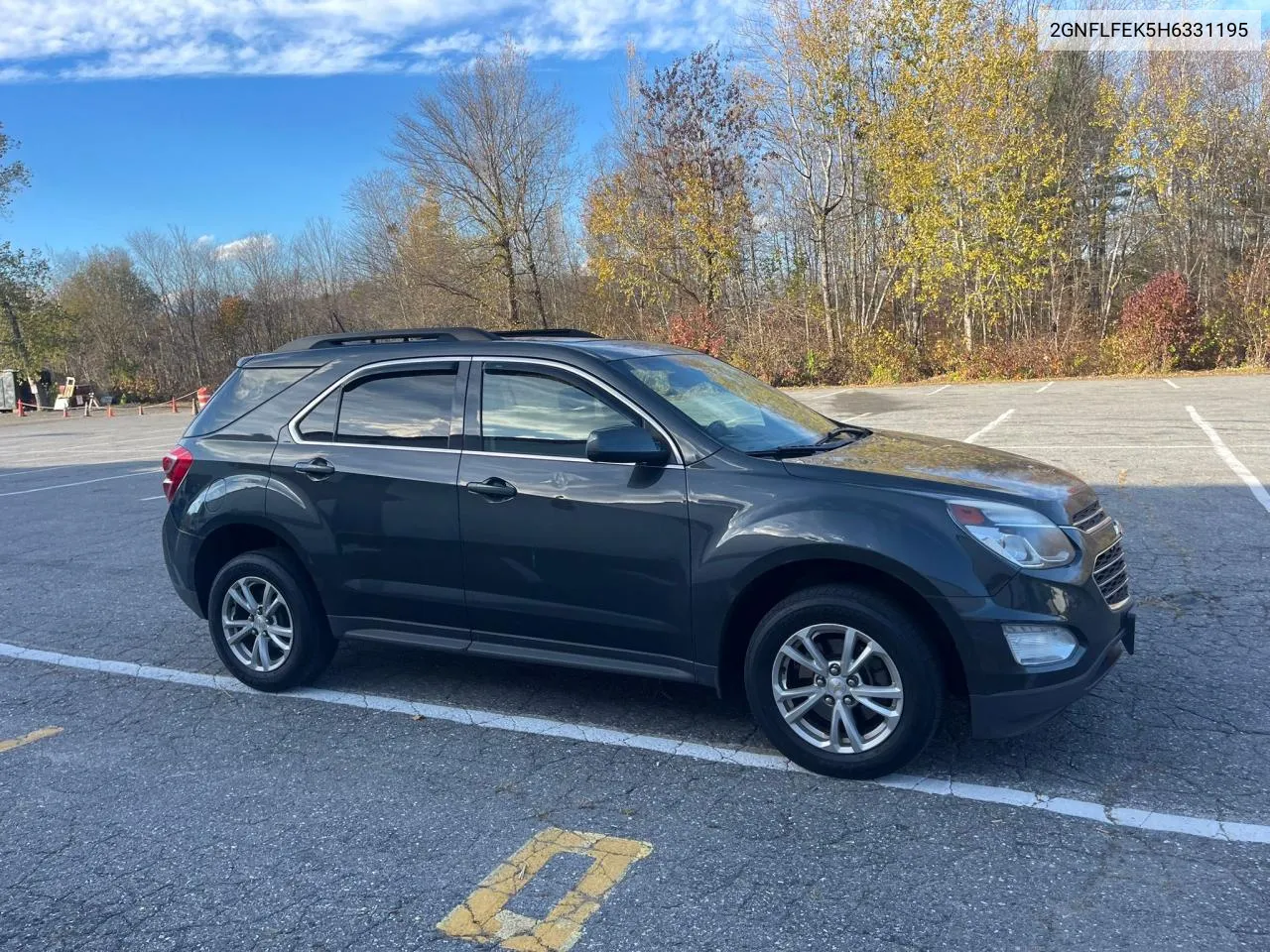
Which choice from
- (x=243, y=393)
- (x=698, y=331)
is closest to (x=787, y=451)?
(x=243, y=393)

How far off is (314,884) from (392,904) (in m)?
0.33

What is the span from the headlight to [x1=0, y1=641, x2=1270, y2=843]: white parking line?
2.86ft

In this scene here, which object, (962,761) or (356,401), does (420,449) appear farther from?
(962,761)

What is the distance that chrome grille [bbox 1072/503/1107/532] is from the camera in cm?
366

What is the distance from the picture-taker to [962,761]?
3.72m

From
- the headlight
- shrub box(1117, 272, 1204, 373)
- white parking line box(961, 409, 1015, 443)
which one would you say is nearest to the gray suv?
the headlight

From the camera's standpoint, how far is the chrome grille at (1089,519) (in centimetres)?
366

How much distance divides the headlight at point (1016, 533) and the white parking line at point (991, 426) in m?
8.41

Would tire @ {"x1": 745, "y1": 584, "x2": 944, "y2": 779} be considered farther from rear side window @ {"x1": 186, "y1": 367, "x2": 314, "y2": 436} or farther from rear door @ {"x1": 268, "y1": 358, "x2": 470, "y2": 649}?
rear side window @ {"x1": 186, "y1": 367, "x2": 314, "y2": 436}

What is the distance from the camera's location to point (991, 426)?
13984 millimetres

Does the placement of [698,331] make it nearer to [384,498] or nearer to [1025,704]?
[384,498]

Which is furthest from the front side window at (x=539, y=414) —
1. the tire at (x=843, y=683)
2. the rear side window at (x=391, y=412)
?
the tire at (x=843, y=683)

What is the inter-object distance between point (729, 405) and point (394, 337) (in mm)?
1836

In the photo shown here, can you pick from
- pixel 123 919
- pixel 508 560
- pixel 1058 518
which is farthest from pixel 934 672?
pixel 123 919
